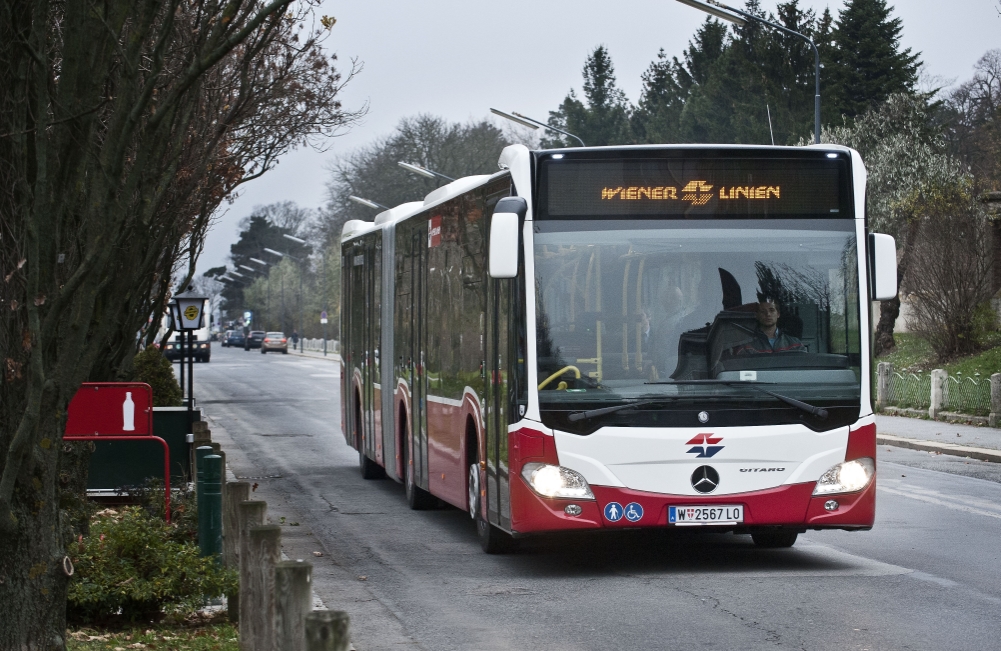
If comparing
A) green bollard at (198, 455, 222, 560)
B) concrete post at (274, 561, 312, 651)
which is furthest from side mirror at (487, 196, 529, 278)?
concrete post at (274, 561, 312, 651)

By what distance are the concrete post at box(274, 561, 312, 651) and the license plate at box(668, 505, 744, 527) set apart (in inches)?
201

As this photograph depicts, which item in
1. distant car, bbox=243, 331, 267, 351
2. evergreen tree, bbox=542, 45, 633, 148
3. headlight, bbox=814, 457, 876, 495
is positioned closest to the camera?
headlight, bbox=814, 457, 876, 495

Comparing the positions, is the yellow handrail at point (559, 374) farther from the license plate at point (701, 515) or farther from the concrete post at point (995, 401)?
the concrete post at point (995, 401)

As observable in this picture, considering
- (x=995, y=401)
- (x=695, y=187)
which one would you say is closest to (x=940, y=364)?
(x=995, y=401)

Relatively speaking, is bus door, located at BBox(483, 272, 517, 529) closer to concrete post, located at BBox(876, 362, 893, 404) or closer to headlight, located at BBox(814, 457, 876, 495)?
headlight, located at BBox(814, 457, 876, 495)

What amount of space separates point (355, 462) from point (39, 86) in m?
16.2

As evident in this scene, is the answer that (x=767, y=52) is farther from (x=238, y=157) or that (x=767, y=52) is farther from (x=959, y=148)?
(x=238, y=157)

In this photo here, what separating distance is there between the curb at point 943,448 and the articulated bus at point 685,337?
11.5m

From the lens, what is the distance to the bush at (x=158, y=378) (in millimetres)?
25359

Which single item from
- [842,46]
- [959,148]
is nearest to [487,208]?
[842,46]

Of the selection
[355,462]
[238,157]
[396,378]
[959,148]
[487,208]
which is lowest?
[355,462]

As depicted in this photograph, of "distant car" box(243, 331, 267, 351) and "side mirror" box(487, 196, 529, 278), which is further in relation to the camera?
"distant car" box(243, 331, 267, 351)

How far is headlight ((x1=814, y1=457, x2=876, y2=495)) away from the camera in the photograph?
10680 mm

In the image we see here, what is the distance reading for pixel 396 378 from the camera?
16.2 m
